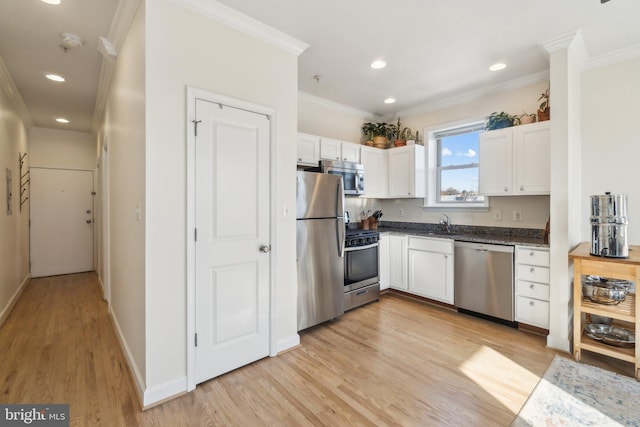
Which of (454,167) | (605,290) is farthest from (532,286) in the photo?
(454,167)

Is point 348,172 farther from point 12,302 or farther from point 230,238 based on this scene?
point 12,302

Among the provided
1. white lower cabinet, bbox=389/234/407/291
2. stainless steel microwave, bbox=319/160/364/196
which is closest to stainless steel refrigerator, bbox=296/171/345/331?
stainless steel microwave, bbox=319/160/364/196

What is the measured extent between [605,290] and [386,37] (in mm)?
2836

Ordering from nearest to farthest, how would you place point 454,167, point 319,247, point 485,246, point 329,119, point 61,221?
point 319,247 < point 485,246 < point 454,167 < point 329,119 < point 61,221

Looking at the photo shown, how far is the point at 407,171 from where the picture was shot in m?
4.34

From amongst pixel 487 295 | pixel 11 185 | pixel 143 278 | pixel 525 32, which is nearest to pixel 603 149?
pixel 525 32

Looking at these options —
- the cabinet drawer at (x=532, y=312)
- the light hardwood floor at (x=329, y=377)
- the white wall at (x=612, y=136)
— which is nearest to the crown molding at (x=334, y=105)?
the white wall at (x=612, y=136)

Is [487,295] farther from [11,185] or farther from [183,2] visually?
[11,185]

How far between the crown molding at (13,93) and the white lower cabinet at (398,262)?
4.78 meters

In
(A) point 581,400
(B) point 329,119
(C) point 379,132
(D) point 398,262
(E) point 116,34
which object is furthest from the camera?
(C) point 379,132

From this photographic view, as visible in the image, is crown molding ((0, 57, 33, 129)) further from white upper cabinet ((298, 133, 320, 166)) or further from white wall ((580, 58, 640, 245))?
white wall ((580, 58, 640, 245))

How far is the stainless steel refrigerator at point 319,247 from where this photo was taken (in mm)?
2930

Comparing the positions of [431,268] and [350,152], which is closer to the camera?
[431,268]

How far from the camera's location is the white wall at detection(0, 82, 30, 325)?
340cm
